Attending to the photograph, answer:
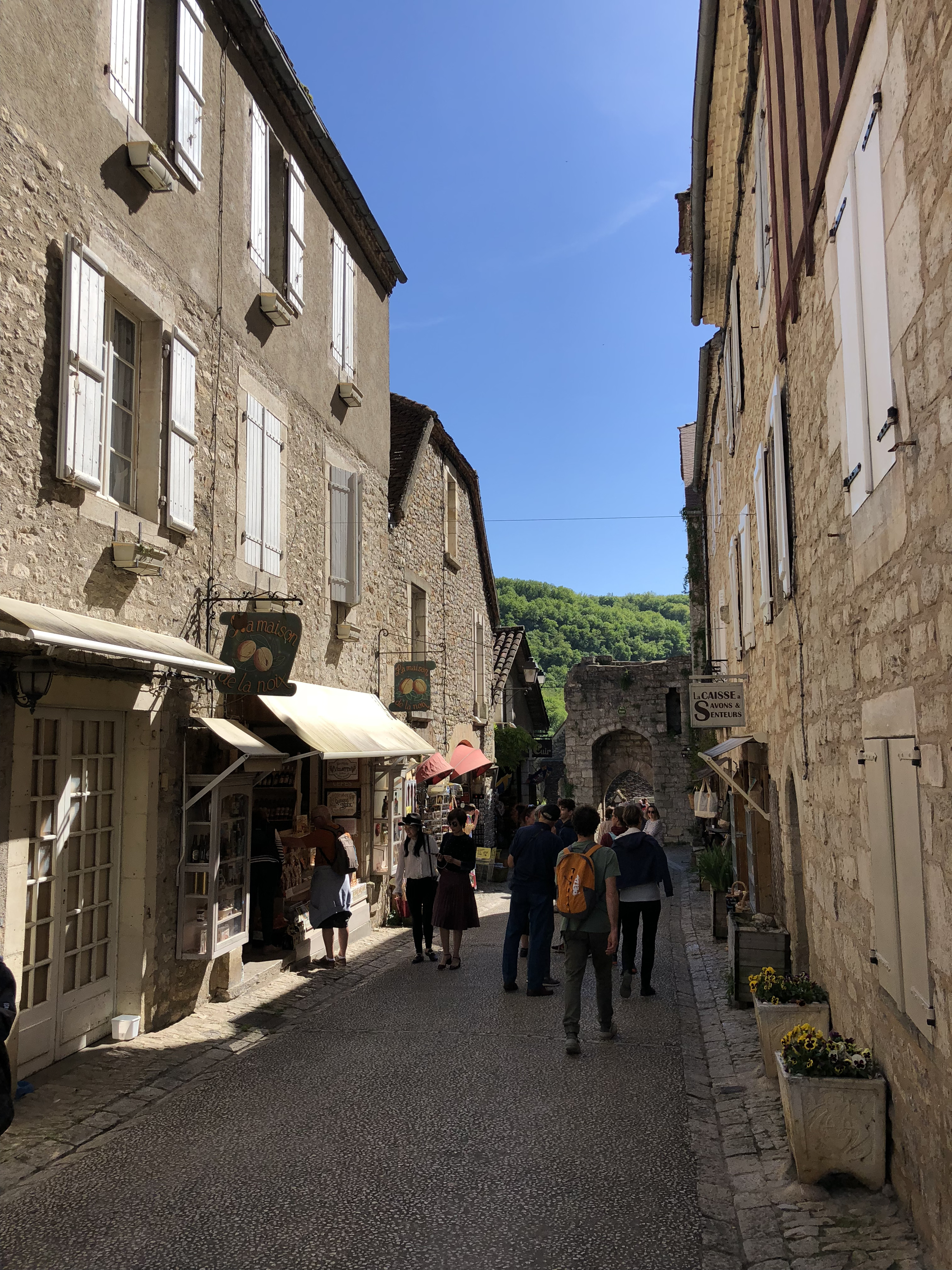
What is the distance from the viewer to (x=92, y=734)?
6426mm

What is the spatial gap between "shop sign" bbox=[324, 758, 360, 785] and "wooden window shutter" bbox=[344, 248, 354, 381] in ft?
14.7

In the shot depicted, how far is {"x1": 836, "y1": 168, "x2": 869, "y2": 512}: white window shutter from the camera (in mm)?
3926

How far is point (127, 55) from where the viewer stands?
22.0 feet

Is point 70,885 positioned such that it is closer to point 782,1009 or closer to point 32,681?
point 32,681

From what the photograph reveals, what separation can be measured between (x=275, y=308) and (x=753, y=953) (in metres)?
6.91

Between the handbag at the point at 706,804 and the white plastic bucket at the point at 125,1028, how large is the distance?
7290 mm

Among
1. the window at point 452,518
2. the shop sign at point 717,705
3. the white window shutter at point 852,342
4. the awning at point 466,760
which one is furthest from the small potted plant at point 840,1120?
the window at point 452,518

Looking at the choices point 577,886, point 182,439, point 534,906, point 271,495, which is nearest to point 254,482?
point 271,495

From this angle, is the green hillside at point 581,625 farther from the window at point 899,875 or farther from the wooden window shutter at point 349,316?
the window at point 899,875

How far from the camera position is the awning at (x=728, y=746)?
8648 mm

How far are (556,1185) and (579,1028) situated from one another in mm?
2275

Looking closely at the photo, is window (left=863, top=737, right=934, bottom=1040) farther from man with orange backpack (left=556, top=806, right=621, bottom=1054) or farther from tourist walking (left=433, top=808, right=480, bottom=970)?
tourist walking (left=433, top=808, right=480, bottom=970)

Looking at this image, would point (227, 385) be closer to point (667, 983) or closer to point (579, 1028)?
point (579, 1028)

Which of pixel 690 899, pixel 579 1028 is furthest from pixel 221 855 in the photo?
pixel 690 899
